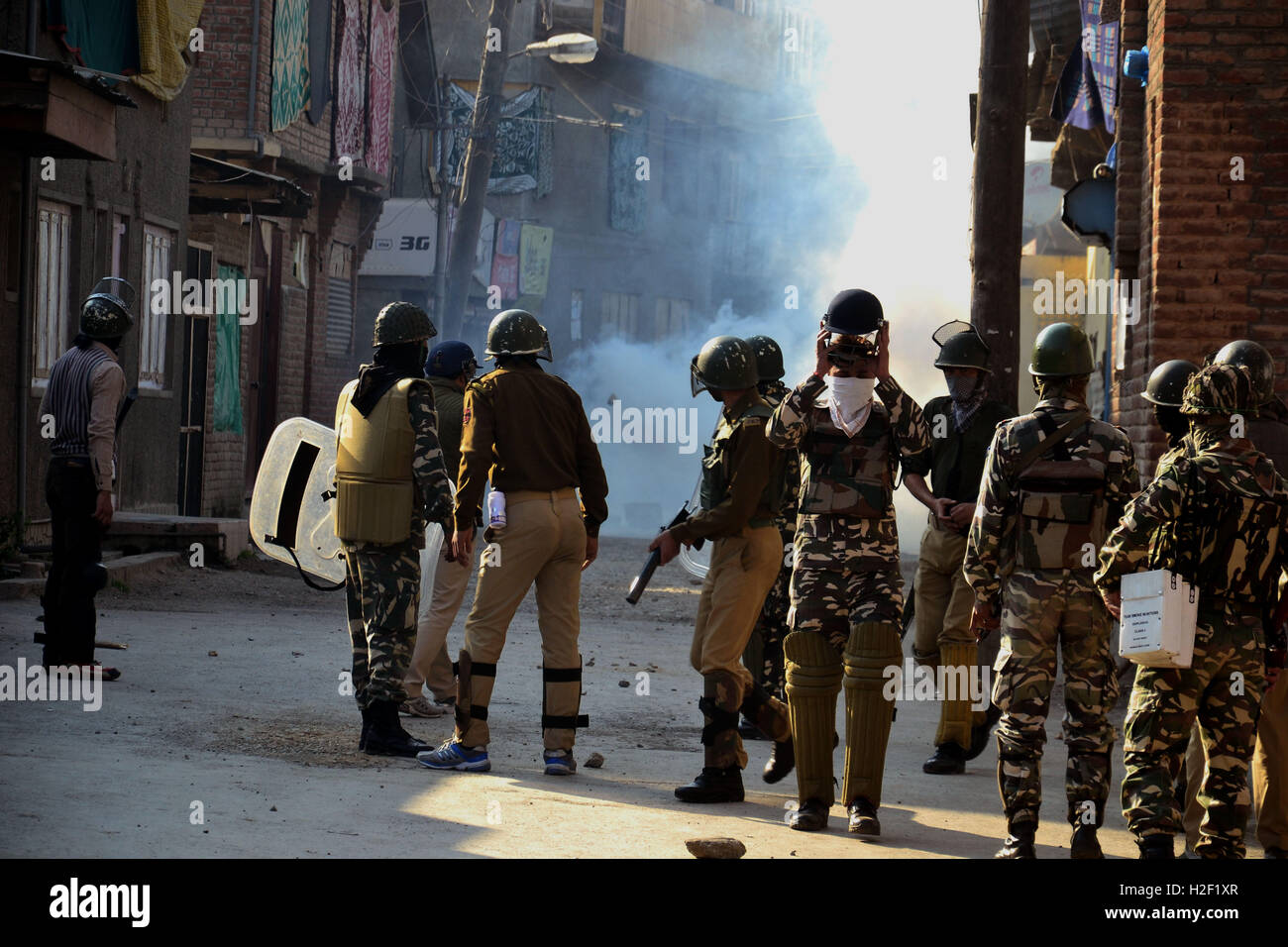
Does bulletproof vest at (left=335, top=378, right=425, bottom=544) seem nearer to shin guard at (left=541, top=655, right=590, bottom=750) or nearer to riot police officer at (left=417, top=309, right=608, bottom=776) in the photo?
riot police officer at (left=417, top=309, right=608, bottom=776)

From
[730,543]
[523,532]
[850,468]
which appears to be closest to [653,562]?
[730,543]

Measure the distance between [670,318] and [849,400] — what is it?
3528 cm

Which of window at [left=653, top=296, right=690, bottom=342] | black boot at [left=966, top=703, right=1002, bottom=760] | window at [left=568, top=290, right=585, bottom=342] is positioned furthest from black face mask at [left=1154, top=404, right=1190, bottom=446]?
window at [left=653, top=296, right=690, bottom=342]

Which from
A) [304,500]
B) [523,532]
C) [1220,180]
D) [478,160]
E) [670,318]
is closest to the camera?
[523,532]

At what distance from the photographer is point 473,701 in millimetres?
7105

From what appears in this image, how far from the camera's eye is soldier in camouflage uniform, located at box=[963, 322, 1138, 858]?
5.72 meters

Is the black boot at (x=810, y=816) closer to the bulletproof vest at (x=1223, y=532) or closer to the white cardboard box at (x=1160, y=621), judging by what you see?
the white cardboard box at (x=1160, y=621)

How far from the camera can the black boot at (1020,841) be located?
5664 mm

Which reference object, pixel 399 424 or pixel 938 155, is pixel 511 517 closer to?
pixel 399 424

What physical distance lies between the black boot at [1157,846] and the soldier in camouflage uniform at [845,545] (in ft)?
3.55

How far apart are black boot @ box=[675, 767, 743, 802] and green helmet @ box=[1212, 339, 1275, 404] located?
250 centimetres

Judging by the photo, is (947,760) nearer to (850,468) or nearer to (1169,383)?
(850,468)
